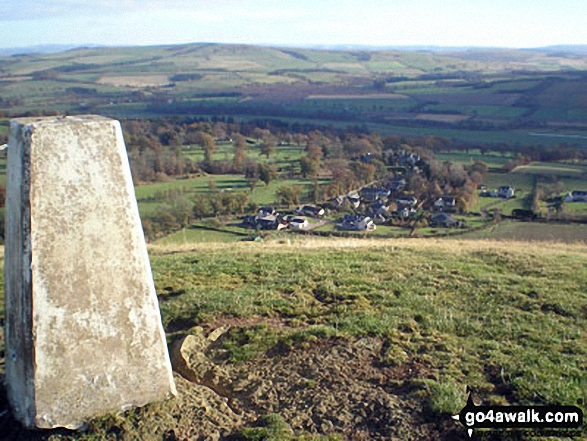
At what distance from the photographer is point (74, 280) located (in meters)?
6.20

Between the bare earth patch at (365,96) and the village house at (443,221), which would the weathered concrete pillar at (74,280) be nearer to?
the village house at (443,221)

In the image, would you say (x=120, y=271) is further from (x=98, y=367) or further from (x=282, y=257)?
(x=282, y=257)

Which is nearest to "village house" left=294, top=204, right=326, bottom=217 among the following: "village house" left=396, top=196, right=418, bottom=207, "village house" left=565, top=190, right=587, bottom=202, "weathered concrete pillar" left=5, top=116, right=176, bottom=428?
"village house" left=396, top=196, right=418, bottom=207

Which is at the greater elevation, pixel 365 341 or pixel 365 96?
pixel 365 341

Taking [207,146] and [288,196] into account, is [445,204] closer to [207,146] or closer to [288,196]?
[288,196]

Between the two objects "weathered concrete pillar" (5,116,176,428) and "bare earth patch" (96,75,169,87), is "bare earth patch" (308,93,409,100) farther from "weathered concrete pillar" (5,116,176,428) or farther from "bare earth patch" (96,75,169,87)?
"weathered concrete pillar" (5,116,176,428)

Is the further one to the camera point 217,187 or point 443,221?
point 217,187

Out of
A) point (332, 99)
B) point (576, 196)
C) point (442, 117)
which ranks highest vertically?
point (332, 99)

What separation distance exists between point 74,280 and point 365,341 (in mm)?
4149

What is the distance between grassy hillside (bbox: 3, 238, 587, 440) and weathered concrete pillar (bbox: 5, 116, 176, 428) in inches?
15.5

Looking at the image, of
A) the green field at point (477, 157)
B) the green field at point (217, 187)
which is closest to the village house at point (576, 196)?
the green field at point (477, 157)

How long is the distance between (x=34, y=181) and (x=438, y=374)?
5.31m

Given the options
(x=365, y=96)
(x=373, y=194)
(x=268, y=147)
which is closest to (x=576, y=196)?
(x=373, y=194)

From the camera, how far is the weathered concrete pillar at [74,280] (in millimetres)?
6062
